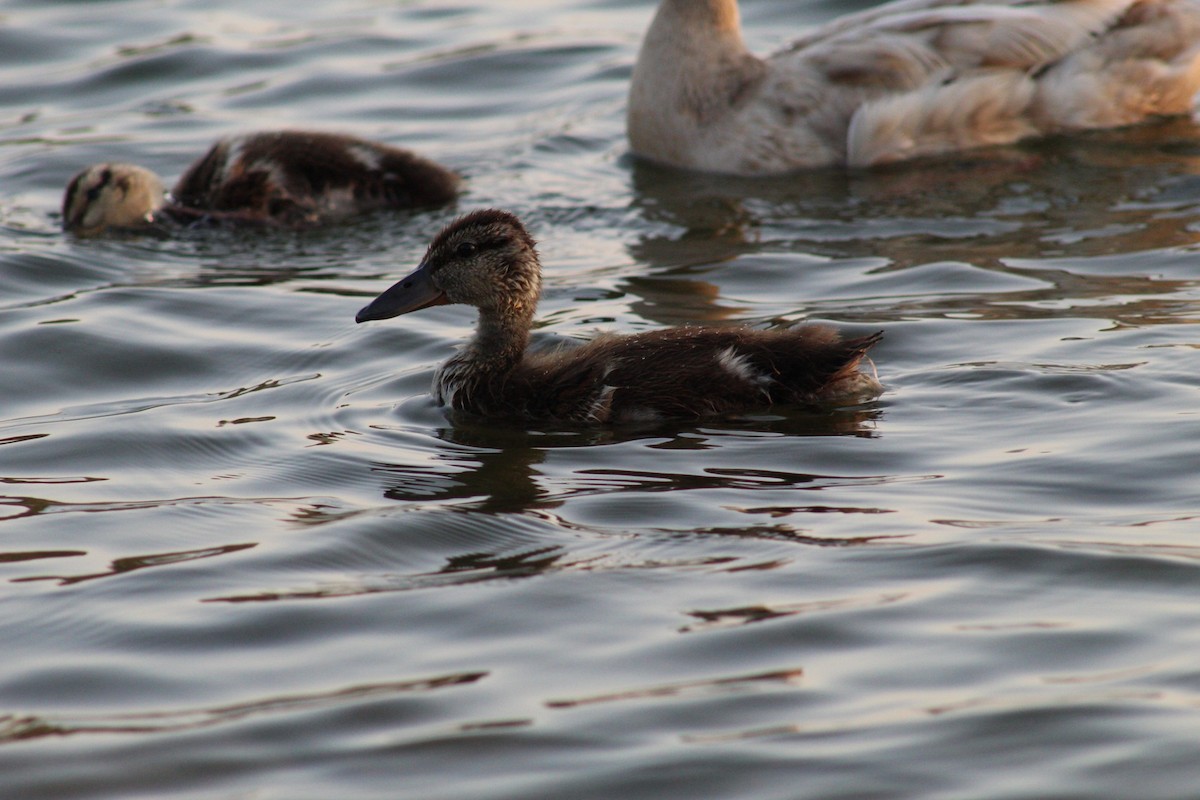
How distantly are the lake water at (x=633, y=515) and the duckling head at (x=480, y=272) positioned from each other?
39 centimetres

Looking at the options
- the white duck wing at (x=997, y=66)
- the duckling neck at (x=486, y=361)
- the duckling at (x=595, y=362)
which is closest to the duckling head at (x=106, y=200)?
the duckling at (x=595, y=362)

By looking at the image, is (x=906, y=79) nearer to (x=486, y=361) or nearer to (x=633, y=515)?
(x=486, y=361)

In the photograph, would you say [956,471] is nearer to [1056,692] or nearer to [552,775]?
[1056,692]

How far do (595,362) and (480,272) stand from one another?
0.65 m

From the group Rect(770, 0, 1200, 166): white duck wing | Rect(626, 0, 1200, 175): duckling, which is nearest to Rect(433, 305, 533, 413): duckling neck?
Rect(626, 0, 1200, 175): duckling

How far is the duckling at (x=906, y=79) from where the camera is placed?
991cm

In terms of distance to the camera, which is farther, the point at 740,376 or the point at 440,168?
the point at 440,168

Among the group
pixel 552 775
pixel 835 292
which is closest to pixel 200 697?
pixel 552 775

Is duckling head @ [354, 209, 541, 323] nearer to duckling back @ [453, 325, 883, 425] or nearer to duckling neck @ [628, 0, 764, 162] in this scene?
duckling back @ [453, 325, 883, 425]

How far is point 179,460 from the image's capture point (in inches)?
239

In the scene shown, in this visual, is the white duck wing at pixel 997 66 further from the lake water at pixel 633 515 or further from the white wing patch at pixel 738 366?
the white wing patch at pixel 738 366

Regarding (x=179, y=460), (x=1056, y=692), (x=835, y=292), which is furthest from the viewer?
(x=835, y=292)

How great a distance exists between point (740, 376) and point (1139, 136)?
4960mm

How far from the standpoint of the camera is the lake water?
3.92 meters
